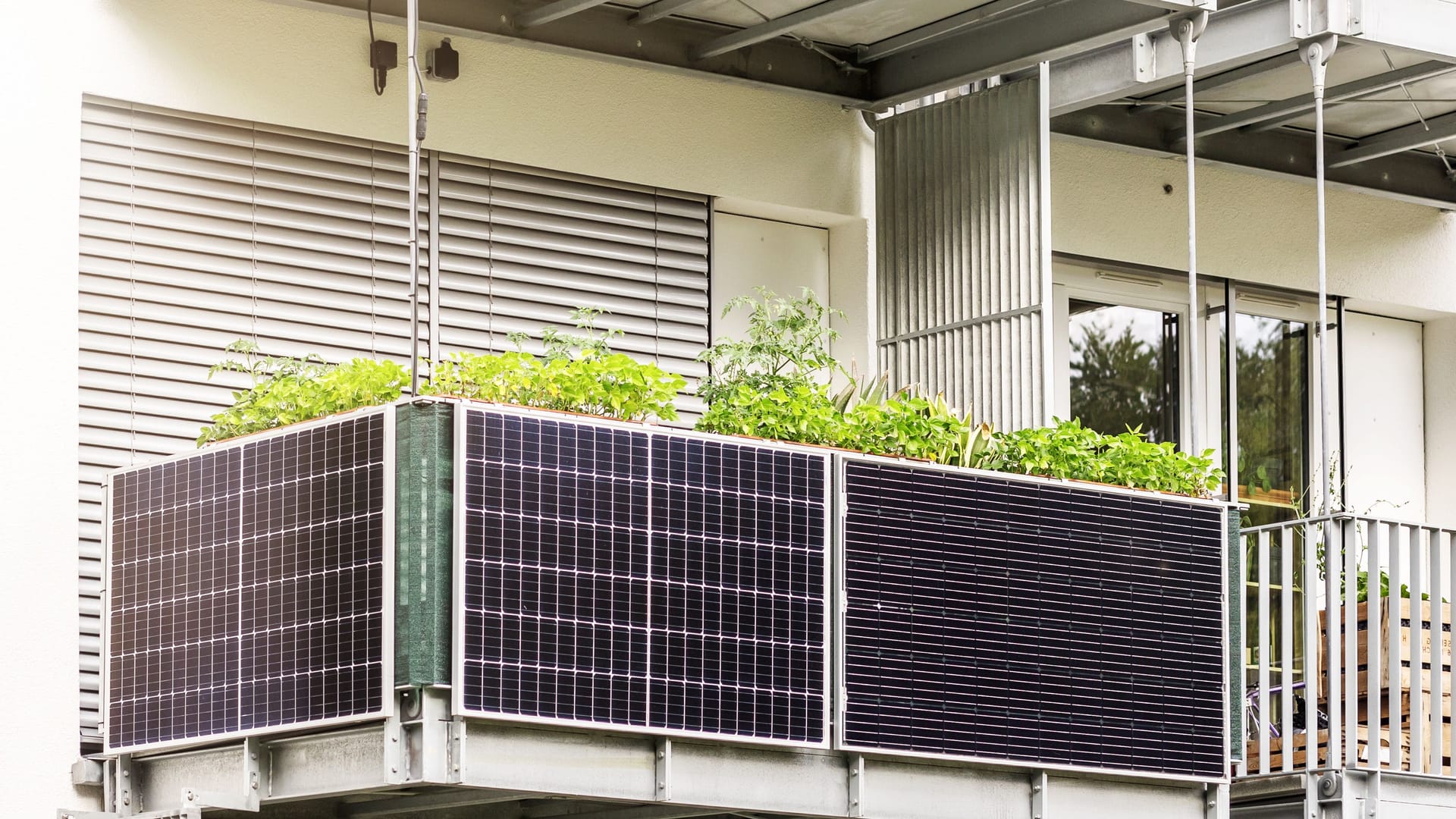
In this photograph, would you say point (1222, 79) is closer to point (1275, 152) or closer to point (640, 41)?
point (1275, 152)

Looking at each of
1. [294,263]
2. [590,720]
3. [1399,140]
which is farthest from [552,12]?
[1399,140]

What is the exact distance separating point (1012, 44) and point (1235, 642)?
140 inches

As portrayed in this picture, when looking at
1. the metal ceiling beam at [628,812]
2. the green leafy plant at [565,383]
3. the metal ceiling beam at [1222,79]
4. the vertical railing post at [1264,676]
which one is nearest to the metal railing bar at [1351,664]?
the vertical railing post at [1264,676]

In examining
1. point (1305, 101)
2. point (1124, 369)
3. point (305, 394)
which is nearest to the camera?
point (305, 394)

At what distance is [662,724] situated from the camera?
29.5 feet

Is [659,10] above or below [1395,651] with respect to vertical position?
above

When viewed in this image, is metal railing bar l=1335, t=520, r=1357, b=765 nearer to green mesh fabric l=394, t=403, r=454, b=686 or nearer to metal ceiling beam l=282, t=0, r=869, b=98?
metal ceiling beam l=282, t=0, r=869, b=98

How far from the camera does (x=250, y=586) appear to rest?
930 cm

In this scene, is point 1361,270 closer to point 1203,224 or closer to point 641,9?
point 1203,224

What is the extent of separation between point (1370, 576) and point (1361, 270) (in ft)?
14.7

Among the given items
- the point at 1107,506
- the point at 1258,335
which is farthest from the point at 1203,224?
the point at 1107,506

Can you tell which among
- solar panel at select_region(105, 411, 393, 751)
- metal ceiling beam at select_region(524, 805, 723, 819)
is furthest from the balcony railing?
solar panel at select_region(105, 411, 393, 751)

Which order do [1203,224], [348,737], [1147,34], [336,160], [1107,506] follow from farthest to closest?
[1203,224]
[1147,34]
[336,160]
[1107,506]
[348,737]

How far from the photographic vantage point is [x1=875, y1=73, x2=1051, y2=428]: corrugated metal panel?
486 inches
